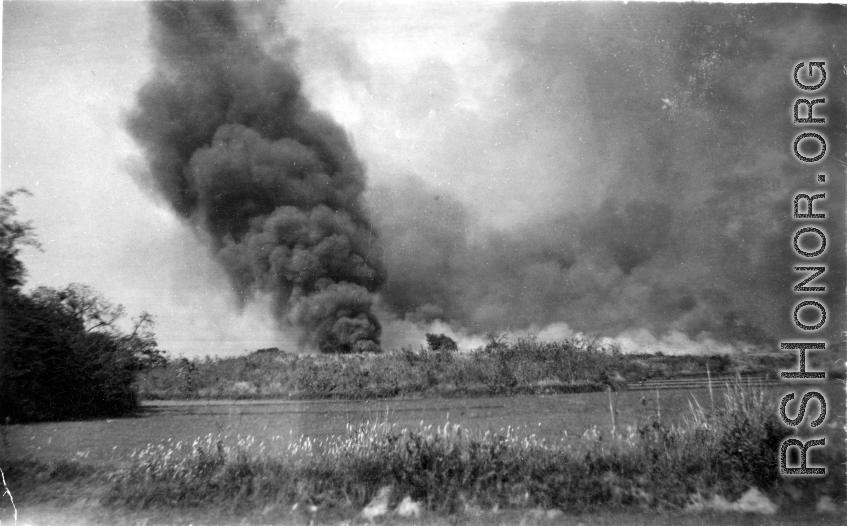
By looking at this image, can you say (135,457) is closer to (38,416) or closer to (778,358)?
(38,416)

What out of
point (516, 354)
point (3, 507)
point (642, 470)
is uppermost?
point (516, 354)

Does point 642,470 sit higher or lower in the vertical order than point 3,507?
higher

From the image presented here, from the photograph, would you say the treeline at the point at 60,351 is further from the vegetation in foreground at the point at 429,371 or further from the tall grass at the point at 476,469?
the tall grass at the point at 476,469

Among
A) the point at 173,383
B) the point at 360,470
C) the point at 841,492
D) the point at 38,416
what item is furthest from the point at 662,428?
the point at 38,416

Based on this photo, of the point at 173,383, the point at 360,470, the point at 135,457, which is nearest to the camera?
the point at 360,470

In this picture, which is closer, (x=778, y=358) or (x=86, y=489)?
(x=86, y=489)
